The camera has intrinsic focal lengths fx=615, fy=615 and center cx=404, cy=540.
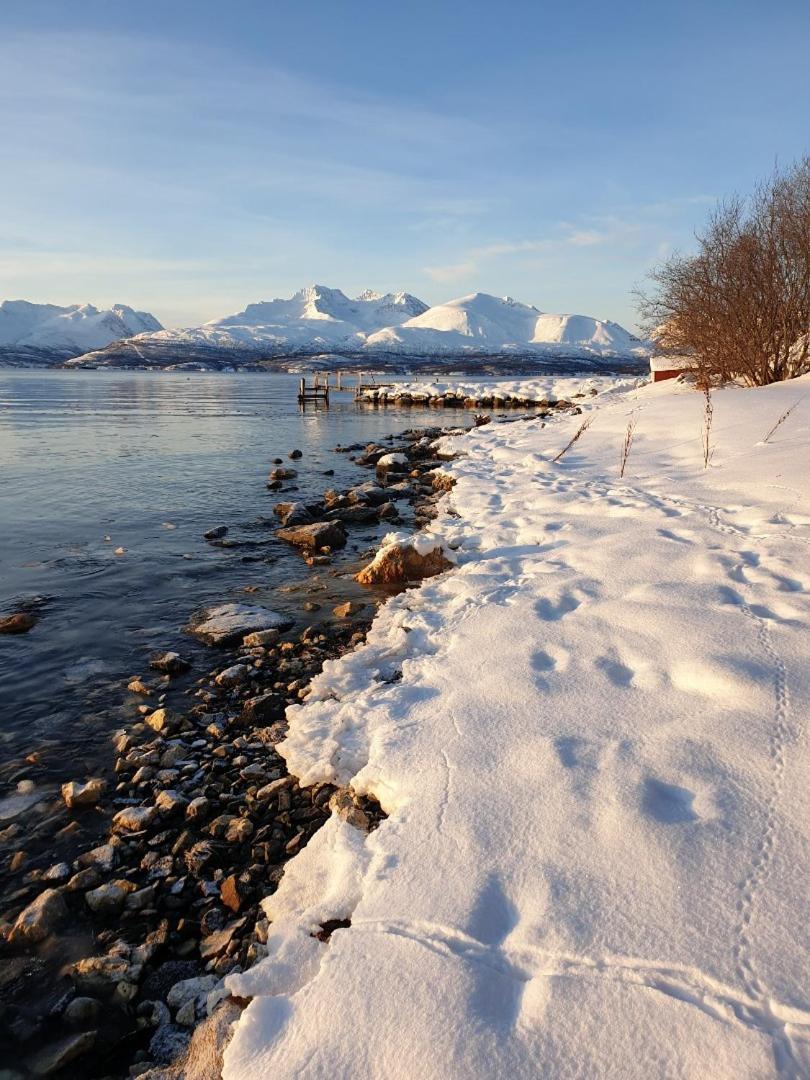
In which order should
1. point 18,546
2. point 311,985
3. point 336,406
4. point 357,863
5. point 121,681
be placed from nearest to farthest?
point 311,985, point 357,863, point 121,681, point 18,546, point 336,406

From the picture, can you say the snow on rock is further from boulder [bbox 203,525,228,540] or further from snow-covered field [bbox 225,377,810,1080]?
boulder [bbox 203,525,228,540]

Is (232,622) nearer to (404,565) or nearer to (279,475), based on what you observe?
(404,565)

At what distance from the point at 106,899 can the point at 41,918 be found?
0.29 m

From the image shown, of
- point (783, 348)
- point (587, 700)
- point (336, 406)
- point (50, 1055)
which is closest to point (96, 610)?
point (50, 1055)

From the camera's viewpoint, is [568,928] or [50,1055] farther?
[50,1055]

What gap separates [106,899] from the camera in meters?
3.19

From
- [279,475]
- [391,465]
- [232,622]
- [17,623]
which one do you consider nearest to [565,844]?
[232,622]

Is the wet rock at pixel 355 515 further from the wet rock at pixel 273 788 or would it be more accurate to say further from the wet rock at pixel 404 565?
the wet rock at pixel 273 788

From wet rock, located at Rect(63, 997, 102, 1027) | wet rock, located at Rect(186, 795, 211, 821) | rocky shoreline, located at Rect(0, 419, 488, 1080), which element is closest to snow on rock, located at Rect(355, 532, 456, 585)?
rocky shoreline, located at Rect(0, 419, 488, 1080)

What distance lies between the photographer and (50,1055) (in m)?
2.48

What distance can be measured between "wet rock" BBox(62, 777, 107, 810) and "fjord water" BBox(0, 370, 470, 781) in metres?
0.39

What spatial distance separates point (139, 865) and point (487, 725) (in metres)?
2.11

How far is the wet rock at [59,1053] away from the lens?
2438 mm

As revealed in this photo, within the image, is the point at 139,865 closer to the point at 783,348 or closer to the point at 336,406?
the point at 783,348
